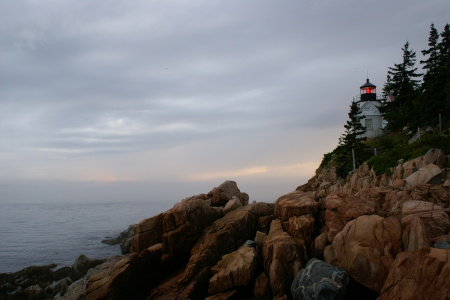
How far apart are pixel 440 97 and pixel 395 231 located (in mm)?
33226

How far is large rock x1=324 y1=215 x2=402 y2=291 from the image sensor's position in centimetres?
1215

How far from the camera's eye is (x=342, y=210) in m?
15.6

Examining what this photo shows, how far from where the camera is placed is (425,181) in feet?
72.8

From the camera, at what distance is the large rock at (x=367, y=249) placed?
1215cm

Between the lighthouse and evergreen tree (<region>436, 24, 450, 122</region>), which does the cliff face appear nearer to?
evergreen tree (<region>436, 24, 450, 122</region>)

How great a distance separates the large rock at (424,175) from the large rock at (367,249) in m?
11.0

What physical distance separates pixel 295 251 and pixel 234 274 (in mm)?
2835

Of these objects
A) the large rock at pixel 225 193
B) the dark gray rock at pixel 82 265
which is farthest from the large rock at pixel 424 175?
the dark gray rock at pixel 82 265

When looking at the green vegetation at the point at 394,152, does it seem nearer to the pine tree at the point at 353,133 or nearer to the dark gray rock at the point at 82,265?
the pine tree at the point at 353,133

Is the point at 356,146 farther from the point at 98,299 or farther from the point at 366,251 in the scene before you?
the point at 98,299

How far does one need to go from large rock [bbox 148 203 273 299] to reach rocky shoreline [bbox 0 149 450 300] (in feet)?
0.15

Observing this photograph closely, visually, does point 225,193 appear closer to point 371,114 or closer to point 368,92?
point 371,114

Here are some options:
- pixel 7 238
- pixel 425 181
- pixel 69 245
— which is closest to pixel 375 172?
pixel 425 181

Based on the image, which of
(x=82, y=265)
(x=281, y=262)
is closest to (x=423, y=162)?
(x=281, y=262)
